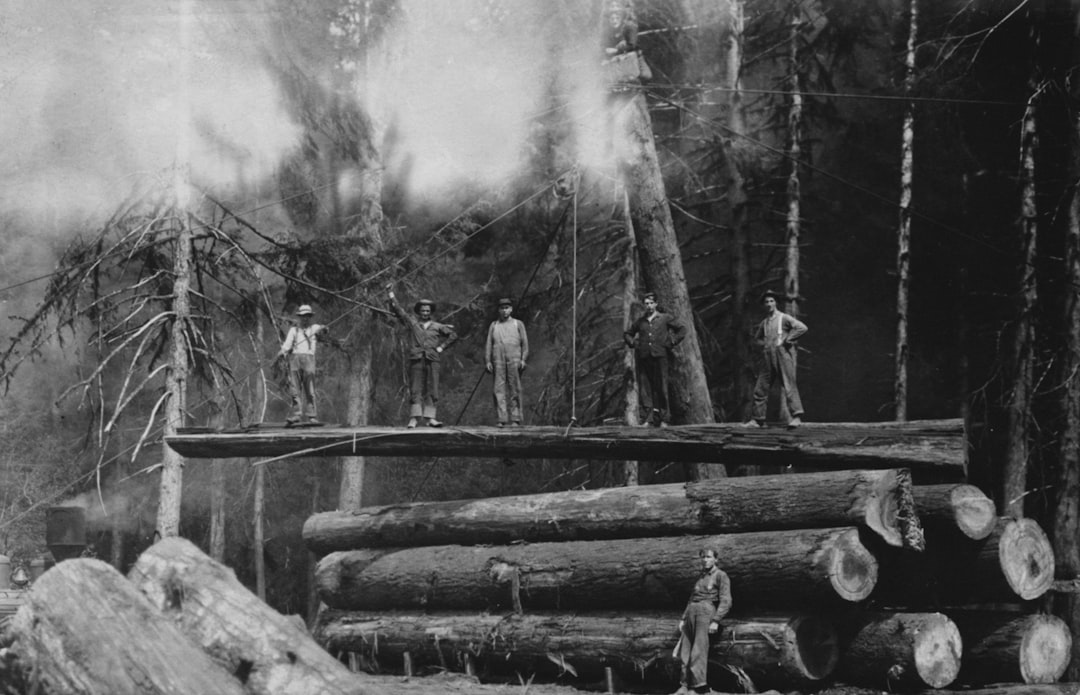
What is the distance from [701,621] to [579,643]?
76.9 inches

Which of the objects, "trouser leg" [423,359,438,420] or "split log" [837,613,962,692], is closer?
"split log" [837,613,962,692]

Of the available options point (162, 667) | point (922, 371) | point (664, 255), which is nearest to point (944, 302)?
point (922, 371)

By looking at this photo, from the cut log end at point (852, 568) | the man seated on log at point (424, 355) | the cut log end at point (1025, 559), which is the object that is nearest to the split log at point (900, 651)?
the cut log end at point (852, 568)

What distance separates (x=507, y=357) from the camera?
659 inches

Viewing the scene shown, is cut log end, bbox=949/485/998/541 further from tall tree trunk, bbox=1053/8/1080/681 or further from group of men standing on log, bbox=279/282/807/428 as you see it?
Answer: tall tree trunk, bbox=1053/8/1080/681

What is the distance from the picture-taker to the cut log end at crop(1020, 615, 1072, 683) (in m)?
12.4

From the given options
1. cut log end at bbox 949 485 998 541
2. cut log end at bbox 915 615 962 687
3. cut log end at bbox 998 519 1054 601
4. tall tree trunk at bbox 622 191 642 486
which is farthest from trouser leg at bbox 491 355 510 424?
cut log end at bbox 998 519 1054 601

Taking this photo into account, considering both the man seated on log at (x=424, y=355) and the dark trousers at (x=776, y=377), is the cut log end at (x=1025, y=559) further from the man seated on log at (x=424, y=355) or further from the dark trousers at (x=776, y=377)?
the man seated on log at (x=424, y=355)

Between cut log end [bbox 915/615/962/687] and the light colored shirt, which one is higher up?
the light colored shirt

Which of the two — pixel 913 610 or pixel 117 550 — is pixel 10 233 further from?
pixel 913 610

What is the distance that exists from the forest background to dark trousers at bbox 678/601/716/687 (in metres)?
8.63

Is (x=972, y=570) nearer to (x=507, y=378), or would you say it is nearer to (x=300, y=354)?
(x=507, y=378)

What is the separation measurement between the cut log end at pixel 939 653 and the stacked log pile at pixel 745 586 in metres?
0.02

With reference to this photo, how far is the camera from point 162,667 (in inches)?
308
